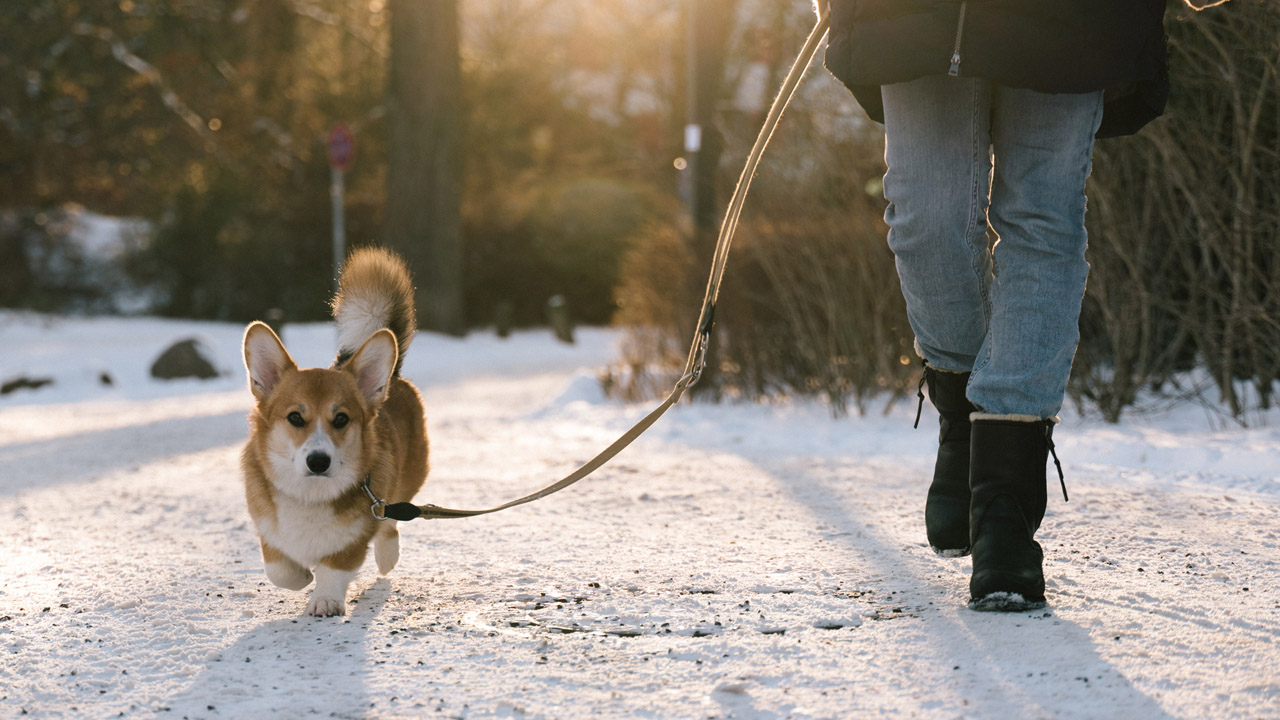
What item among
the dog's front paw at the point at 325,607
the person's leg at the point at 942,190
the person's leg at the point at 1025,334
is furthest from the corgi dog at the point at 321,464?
the person's leg at the point at 1025,334

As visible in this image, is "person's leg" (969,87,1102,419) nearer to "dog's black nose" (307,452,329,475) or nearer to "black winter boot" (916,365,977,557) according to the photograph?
"black winter boot" (916,365,977,557)

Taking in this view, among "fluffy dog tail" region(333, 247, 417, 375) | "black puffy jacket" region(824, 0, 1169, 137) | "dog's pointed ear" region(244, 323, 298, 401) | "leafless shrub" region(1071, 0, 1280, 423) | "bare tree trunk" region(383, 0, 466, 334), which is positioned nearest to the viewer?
"black puffy jacket" region(824, 0, 1169, 137)

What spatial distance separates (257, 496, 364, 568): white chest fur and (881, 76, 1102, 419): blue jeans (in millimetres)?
1546

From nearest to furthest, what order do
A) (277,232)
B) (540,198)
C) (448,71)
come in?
(448,71) → (277,232) → (540,198)

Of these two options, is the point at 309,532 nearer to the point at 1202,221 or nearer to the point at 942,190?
the point at 942,190

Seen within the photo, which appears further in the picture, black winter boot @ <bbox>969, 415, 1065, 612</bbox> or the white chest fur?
the white chest fur

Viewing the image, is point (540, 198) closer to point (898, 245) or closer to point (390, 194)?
point (390, 194)

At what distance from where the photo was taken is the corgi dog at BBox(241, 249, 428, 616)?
298cm

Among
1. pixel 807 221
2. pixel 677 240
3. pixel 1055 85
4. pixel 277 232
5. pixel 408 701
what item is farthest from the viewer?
pixel 277 232

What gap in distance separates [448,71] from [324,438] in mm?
14226

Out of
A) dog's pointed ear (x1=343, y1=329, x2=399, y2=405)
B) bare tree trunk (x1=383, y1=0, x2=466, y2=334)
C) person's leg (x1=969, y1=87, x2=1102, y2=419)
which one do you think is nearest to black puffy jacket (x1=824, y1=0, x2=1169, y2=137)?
person's leg (x1=969, y1=87, x2=1102, y2=419)

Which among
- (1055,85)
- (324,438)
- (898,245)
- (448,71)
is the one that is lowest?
(324,438)

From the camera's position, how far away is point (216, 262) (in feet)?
67.8

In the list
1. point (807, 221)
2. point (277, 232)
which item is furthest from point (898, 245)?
point (277, 232)
